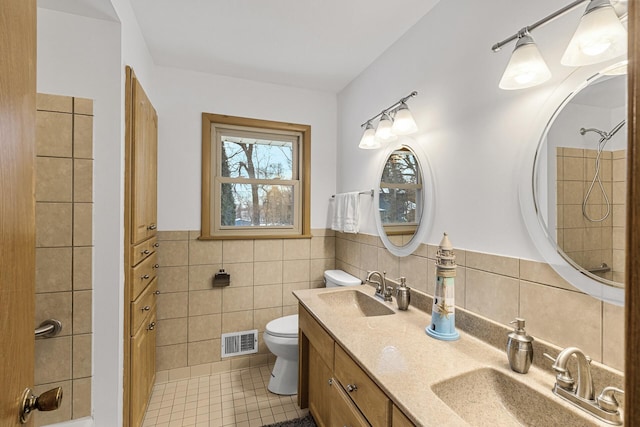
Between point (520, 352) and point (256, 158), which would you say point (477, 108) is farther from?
point (256, 158)

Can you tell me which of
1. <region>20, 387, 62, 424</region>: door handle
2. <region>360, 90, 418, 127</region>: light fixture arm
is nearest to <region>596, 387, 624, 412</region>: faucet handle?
<region>20, 387, 62, 424</region>: door handle

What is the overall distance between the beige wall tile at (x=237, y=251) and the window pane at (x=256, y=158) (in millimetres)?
Answer: 574

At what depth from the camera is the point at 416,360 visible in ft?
3.51

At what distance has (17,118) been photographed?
0.58 meters

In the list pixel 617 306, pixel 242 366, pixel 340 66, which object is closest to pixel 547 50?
pixel 617 306

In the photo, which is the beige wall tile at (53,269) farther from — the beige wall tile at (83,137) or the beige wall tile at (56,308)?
the beige wall tile at (83,137)

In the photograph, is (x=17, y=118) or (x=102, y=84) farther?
(x=102, y=84)

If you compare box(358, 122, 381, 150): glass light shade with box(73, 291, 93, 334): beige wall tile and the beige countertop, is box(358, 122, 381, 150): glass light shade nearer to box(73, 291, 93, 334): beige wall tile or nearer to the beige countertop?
the beige countertop

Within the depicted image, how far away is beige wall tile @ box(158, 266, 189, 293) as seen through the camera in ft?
7.59

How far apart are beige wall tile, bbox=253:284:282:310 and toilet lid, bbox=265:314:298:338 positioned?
1.02 ft

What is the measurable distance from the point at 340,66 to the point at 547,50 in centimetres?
149

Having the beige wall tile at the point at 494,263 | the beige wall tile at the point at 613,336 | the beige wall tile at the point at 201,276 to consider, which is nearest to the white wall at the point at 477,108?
the beige wall tile at the point at 494,263

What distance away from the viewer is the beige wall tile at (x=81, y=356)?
1.36m

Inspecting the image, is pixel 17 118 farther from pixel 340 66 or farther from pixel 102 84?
pixel 340 66
